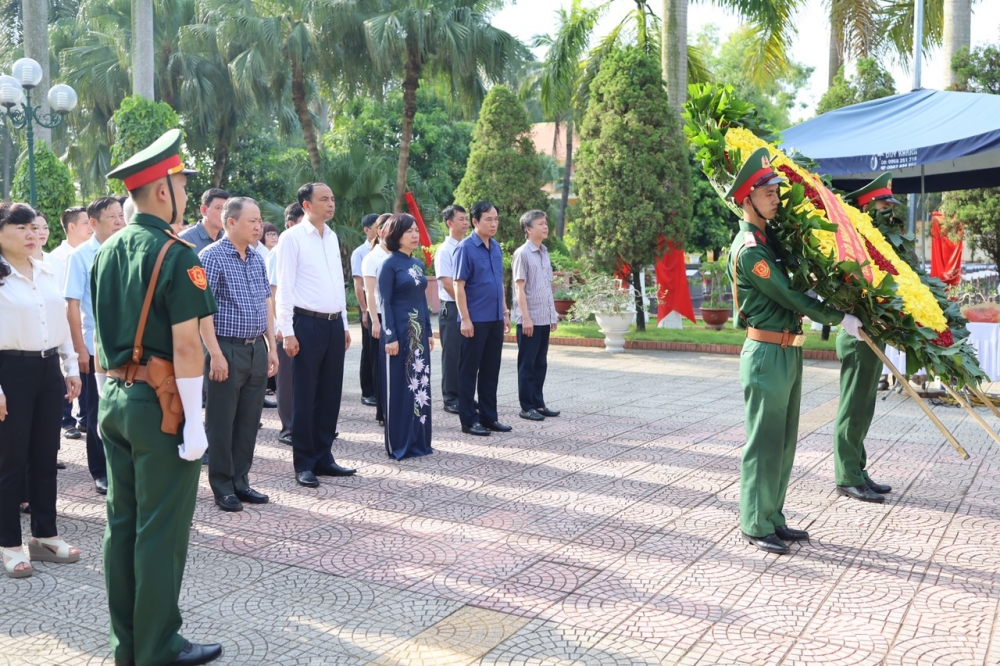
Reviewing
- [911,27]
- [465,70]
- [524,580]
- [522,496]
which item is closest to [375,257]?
[522,496]

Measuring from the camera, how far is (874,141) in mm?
9578

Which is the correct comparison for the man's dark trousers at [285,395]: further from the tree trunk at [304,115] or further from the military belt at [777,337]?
the tree trunk at [304,115]

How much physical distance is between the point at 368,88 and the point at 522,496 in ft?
60.0

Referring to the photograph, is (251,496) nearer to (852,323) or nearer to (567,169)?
(852,323)

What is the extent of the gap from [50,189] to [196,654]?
15168 millimetres

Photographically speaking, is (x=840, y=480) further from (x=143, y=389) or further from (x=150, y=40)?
(x=150, y=40)

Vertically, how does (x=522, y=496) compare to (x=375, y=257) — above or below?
below

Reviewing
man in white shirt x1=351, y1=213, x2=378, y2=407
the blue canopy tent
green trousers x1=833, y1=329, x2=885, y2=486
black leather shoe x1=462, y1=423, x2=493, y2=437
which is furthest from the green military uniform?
the blue canopy tent

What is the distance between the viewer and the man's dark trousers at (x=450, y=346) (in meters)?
8.41

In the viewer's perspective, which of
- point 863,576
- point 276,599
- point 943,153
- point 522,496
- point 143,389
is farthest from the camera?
point 943,153

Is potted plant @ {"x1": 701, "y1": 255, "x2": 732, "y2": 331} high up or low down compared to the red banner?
down

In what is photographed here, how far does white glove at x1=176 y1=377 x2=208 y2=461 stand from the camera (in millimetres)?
3129

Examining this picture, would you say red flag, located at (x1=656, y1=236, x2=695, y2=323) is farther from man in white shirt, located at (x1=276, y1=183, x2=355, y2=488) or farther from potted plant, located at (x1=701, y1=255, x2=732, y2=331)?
man in white shirt, located at (x1=276, y1=183, x2=355, y2=488)

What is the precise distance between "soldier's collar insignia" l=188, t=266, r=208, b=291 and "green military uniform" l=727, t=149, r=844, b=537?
2.63 m
